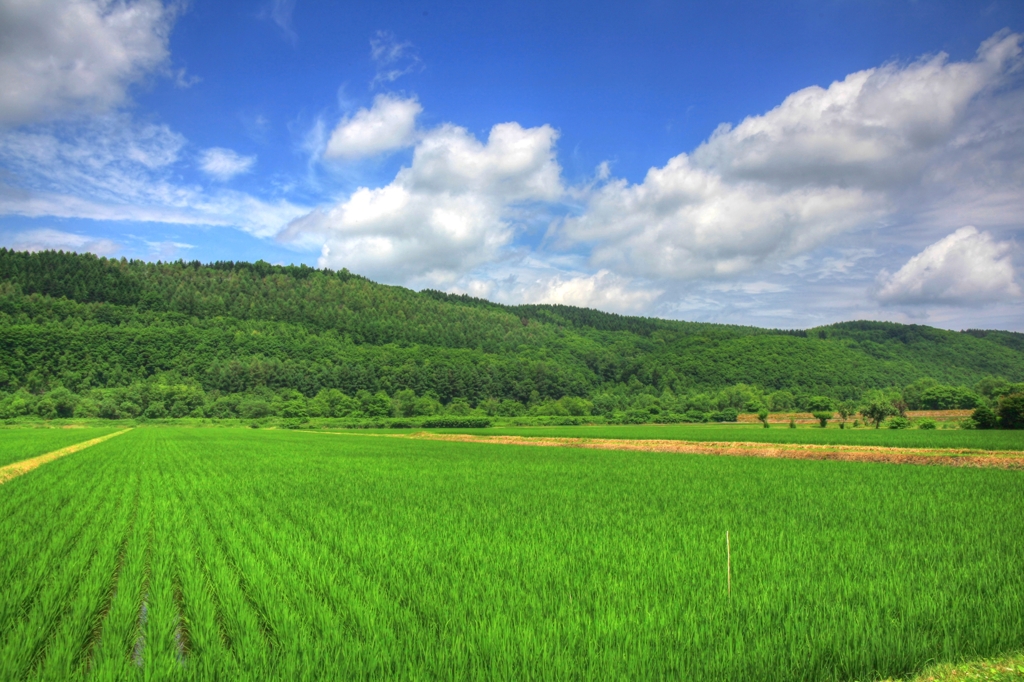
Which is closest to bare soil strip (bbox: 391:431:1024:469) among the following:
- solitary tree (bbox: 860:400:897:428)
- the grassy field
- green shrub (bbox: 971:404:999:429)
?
the grassy field

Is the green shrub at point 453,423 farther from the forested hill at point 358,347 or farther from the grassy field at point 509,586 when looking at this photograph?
the grassy field at point 509,586

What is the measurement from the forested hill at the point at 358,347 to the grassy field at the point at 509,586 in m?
101

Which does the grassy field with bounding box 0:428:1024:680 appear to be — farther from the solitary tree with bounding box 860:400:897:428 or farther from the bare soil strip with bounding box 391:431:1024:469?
the solitary tree with bounding box 860:400:897:428

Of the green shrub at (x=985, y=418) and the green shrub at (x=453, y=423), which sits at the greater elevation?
the green shrub at (x=985, y=418)

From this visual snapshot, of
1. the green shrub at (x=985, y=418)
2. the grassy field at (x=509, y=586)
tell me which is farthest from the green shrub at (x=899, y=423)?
the grassy field at (x=509, y=586)

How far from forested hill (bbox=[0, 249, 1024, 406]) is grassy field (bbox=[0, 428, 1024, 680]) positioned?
10144 centimetres

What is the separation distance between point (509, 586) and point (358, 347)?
12600 centimetres

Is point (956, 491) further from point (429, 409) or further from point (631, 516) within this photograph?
point (429, 409)

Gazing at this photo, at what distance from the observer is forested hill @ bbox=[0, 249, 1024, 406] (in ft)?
356

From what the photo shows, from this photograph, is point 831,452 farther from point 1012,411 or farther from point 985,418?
point 985,418

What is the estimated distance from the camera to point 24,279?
127562mm

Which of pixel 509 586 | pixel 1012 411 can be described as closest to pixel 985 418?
pixel 1012 411

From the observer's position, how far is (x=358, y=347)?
128 metres

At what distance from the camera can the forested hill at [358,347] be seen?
108375 millimetres
